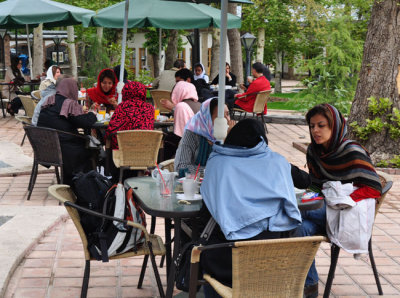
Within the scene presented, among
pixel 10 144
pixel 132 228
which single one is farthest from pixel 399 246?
pixel 10 144

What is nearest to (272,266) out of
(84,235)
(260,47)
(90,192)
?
(84,235)

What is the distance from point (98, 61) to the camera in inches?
855

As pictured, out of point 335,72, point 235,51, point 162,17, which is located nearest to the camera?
point 162,17

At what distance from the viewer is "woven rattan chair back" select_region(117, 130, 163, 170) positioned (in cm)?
664

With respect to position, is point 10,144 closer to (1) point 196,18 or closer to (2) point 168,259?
(1) point 196,18

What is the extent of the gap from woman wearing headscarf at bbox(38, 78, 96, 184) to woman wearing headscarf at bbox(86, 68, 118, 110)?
5.61ft

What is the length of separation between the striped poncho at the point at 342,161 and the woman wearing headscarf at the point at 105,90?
15.4ft

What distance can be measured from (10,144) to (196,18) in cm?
380

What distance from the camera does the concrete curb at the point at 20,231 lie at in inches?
183

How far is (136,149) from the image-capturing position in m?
6.74

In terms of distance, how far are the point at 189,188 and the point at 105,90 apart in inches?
206

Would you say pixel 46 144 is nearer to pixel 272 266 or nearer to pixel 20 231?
pixel 20 231

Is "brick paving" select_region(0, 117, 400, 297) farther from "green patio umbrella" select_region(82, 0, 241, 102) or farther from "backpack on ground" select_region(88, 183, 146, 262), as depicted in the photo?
"green patio umbrella" select_region(82, 0, 241, 102)

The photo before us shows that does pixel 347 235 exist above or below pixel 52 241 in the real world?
above
